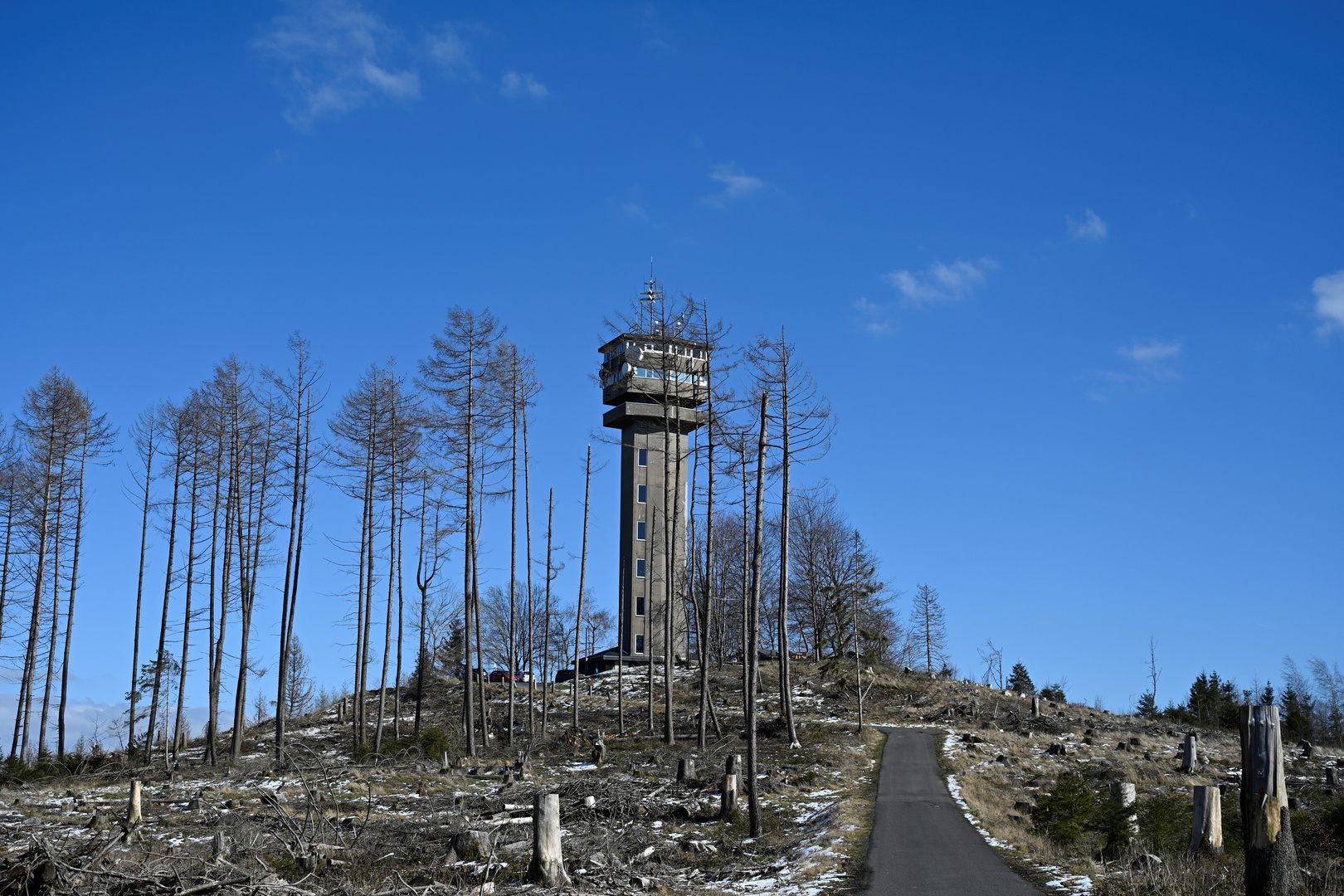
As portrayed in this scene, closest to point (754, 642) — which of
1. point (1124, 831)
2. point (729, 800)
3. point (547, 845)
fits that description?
point (729, 800)

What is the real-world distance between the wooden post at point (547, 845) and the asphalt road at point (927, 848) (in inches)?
175

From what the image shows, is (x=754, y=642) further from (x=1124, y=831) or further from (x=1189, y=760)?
(x=1189, y=760)

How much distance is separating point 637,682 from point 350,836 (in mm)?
36812

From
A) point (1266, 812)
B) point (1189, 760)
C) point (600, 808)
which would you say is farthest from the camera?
point (1189, 760)

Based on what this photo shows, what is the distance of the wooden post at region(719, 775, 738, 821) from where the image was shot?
19.8 m

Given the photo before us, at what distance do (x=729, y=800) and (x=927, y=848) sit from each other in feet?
15.9

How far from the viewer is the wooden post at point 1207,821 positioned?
15023mm

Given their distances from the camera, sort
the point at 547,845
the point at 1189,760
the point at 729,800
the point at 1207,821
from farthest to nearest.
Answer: the point at 1189,760 < the point at 729,800 < the point at 1207,821 < the point at 547,845

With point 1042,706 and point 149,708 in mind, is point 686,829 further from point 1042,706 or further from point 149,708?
point 1042,706

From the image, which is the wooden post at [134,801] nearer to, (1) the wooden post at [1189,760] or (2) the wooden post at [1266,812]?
(2) the wooden post at [1266,812]

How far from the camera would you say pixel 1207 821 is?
15.1 m

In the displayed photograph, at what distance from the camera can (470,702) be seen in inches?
1330

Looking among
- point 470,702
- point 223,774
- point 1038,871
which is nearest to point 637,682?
point 470,702

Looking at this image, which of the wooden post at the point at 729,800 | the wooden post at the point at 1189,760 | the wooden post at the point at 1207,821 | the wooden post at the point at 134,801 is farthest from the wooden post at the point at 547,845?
the wooden post at the point at 1189,760
